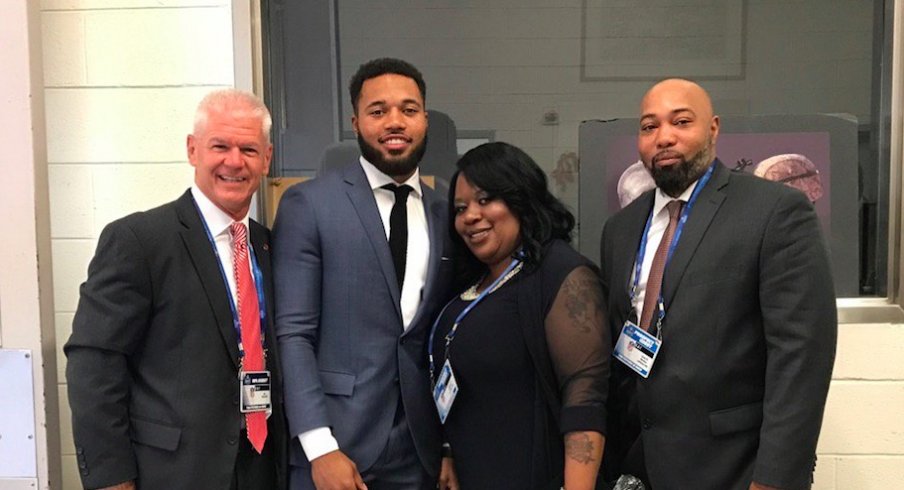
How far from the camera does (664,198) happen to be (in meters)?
1.83

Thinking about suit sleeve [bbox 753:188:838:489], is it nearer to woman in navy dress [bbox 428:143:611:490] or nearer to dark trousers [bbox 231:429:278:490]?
woman in navy dress [bbox 428:143:611:490]

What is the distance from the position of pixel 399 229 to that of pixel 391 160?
187mm

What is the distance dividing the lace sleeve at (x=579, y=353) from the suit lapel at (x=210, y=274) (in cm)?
77

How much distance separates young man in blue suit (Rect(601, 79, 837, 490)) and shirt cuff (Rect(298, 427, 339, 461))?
0.74m

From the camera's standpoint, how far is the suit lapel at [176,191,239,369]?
5.50ft

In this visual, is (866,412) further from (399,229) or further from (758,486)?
(399,229)

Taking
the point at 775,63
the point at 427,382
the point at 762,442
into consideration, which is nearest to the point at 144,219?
the point at 427,382

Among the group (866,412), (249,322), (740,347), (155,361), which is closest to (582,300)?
(740,347)

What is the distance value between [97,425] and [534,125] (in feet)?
5.50

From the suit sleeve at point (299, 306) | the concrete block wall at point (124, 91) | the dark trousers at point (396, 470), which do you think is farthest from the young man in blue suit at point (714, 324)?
the concrete block wall at point (124, 91)

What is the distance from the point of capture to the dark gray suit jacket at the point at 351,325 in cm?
180

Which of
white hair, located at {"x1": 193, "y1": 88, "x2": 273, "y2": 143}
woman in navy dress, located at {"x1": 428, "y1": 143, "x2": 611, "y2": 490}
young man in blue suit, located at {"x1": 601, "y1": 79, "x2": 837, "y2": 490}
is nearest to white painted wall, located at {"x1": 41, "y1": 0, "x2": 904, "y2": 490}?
white hair, located at {"x1": 193, "y1": 88, "x2": 273, "y2": 143}

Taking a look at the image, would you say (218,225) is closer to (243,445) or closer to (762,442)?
(243,445)

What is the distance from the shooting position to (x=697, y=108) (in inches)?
69.6
